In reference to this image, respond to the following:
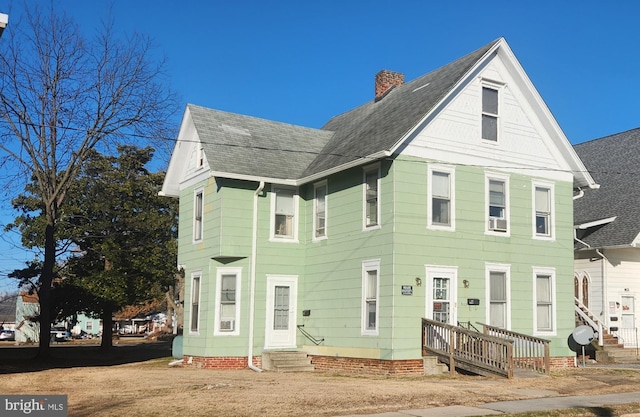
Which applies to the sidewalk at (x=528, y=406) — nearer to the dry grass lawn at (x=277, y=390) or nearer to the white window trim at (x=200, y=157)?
the dry grass lawn at (x=277, y=390)

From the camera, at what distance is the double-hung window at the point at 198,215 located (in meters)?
24.2

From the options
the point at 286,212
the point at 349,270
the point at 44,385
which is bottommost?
the point at 44,385

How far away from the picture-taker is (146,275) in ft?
116

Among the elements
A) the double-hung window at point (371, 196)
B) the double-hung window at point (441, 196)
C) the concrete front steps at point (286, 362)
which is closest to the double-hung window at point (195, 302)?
the concrete front steps at point (286, 362)

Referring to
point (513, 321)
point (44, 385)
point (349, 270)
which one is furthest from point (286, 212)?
point (44, 385)

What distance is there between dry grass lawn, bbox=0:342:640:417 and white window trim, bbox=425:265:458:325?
216cm

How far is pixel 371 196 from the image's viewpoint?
69.7 feet

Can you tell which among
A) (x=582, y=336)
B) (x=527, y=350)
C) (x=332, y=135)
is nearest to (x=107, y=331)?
(x=332, y=135)

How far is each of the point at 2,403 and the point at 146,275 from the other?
2459 cm

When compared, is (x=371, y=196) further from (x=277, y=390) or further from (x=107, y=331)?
(x=107, y=331)

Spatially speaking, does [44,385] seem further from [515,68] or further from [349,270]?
[515,68]

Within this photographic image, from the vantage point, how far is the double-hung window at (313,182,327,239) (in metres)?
23.4

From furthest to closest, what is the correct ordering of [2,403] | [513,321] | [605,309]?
[605,309]
[513,321]
[2,403]

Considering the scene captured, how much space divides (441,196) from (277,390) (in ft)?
27.6
